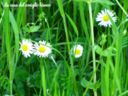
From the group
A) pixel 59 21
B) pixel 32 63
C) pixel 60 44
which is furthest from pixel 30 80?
pixel 59 21

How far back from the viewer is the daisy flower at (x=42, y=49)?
1580 mm

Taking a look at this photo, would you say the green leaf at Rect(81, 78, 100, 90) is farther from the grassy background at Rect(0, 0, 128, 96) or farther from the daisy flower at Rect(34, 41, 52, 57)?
the daisy flower at Rect(34, 41, 52, 57)

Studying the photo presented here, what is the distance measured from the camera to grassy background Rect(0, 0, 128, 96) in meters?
1.47

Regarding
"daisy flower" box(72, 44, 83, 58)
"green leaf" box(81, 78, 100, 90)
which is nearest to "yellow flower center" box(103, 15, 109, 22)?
"daisy flower" box(72, 44, 83, 58)

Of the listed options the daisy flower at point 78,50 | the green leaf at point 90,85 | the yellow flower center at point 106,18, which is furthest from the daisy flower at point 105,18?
the green leaf at point 90,85

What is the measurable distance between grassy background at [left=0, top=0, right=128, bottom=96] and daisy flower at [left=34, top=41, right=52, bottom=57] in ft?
0.09

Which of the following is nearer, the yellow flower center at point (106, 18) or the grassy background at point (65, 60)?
the grassy background at point (65, 60)

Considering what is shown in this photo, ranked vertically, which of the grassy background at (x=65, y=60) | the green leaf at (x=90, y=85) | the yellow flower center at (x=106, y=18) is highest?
the yellow flower center at (x=106, y=18)

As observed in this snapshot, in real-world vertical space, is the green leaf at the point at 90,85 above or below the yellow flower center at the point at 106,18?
below

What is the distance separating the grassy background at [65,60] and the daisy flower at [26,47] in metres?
0.03

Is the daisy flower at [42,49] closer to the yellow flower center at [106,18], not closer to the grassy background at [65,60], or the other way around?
the grassy background at [65,60]

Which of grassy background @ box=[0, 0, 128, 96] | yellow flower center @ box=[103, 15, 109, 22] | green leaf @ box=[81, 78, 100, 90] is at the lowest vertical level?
green leaf @ box=[81, 78, 100, 90]

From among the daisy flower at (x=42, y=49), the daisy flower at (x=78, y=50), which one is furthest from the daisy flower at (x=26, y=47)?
the daisy flower at (x=78, y=50)

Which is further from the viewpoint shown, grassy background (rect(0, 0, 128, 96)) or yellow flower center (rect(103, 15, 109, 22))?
yellow flower center (rect(103, 15, 109, 22))
